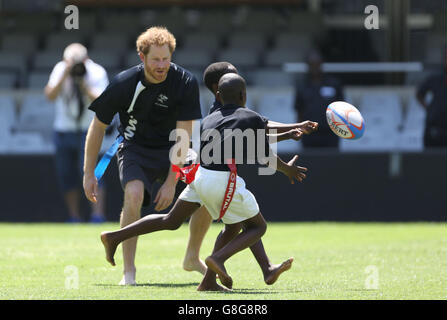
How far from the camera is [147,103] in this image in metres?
7.79

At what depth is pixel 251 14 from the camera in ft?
62.5

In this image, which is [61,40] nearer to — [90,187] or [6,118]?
[6,118]

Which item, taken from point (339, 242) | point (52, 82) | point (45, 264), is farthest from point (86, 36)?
point (45, 264)


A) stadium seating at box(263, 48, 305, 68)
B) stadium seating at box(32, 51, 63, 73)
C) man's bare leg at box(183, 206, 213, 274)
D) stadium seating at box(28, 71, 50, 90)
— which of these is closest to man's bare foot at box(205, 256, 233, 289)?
man's bare leg at box(183, 206, 213, 274)

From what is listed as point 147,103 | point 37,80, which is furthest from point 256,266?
point 37,80

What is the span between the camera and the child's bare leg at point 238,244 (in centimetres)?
685

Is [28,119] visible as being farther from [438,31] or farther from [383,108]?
[438,31]

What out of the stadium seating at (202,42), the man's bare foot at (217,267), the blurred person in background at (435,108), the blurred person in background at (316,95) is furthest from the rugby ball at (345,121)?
the stadium seating at (202,42)

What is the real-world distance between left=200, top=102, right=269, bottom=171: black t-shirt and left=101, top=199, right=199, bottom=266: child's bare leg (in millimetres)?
377

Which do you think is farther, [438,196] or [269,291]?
[438,196]

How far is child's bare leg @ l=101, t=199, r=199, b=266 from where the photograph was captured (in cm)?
730

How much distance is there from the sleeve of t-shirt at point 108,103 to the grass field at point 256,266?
1.28 meters

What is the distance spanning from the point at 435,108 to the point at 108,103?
7561 millimetres
